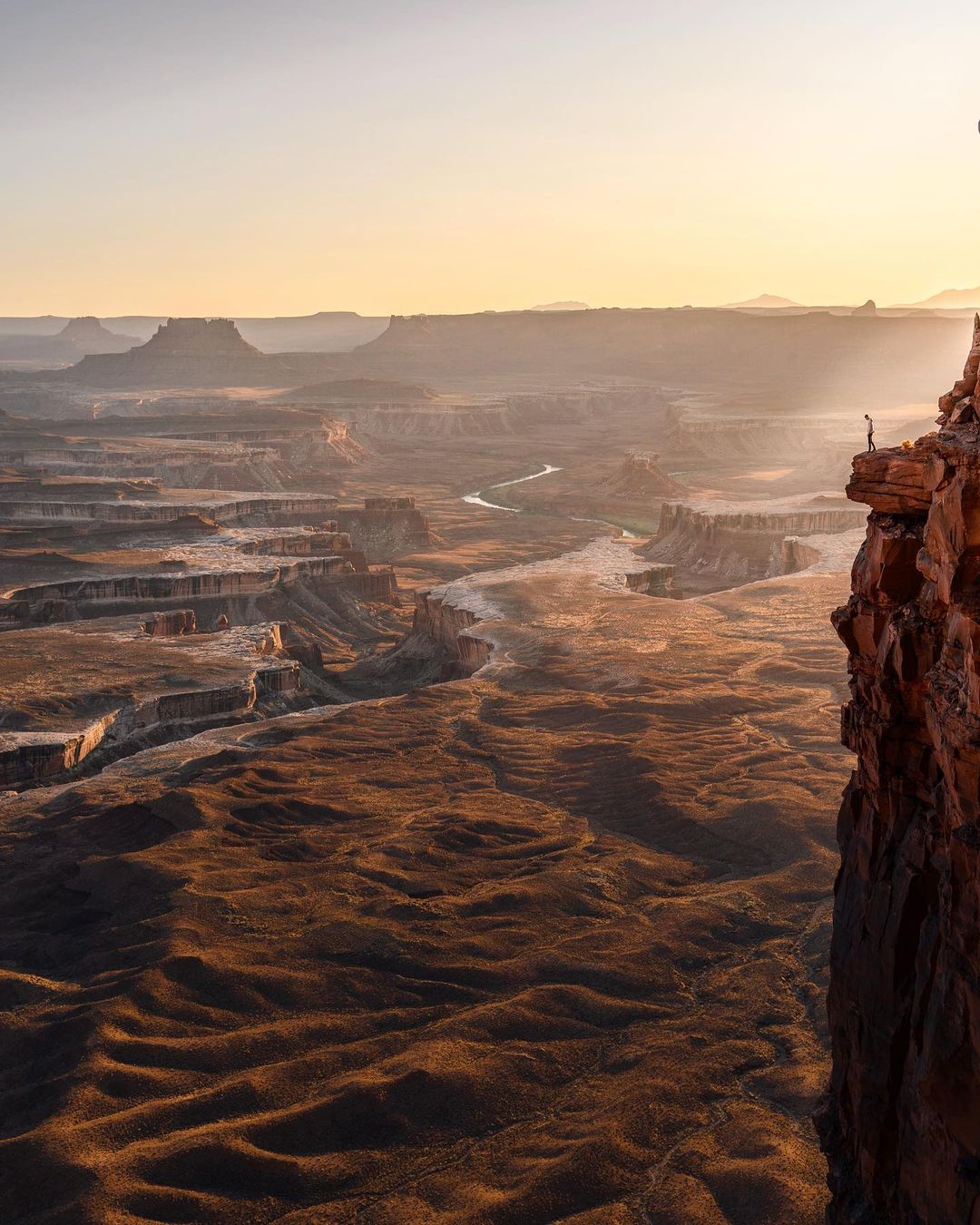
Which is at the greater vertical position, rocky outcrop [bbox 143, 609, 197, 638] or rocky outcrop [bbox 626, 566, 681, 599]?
rocky outcrop [bbox 143, 609, 197, 638]

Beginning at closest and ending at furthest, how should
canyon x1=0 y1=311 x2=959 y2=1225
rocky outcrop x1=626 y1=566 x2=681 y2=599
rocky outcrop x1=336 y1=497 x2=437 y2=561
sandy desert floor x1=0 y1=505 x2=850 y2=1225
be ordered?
sandy desert floor x1=0 y1=505 x2=850 y2=1225, canyon x1=0 y1=311 x2=959 y2=1225, rocky outcrop x1=626 y1=566 x2=681 y2=599, rocky outcrop x1=336 y1=497 x2=437 y2=561

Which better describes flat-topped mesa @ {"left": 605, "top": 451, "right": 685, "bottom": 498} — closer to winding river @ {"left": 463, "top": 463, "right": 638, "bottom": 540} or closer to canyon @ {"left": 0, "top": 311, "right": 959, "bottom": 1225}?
winding river @ {"left": 463, "top": 463, "right": 638, "bottom": 540}

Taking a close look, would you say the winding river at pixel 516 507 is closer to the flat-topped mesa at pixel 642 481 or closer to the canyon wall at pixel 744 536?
the flat-topped mesa at pixel 642 481

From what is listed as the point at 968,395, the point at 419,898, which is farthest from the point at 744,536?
the point at 968,395

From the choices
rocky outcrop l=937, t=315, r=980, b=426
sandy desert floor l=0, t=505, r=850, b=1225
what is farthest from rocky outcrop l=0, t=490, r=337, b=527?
rocky outcrop l=937, t=315, r=980, b=426

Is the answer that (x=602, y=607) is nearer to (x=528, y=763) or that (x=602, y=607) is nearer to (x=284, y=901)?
(x=528, y=763)

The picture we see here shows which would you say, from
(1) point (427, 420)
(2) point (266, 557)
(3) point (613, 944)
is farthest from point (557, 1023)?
(1) point (427, 420)

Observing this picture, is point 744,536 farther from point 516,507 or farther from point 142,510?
point 142,510

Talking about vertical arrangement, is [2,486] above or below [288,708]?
above

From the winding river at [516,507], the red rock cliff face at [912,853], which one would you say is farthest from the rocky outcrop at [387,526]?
the red rock cliff face at [912,853]
